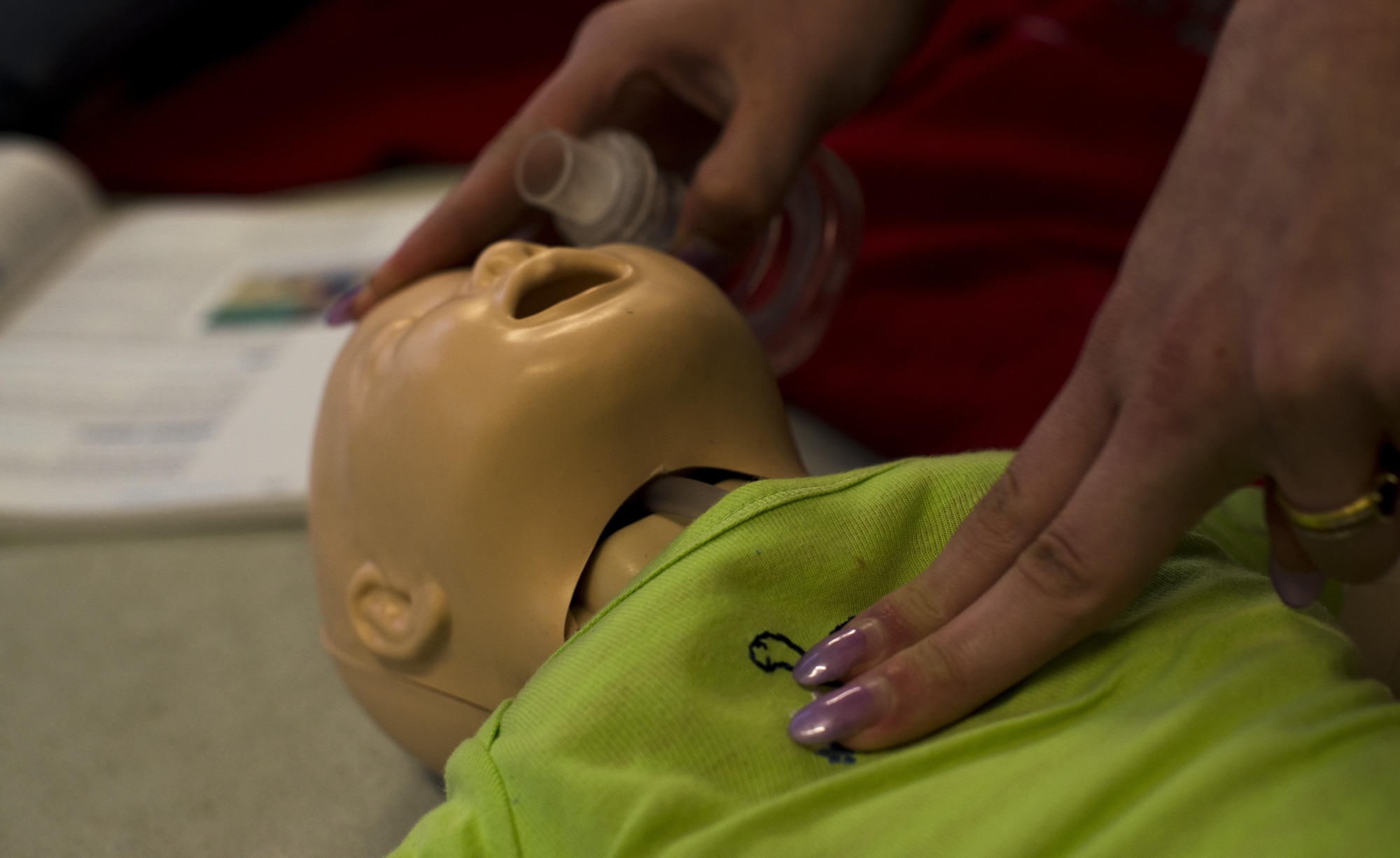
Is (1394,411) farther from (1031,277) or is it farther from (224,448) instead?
(224,448)

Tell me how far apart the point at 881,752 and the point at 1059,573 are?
0.30ft

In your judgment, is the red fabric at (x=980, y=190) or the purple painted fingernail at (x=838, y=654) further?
the red fabric at (x=980, y=190)

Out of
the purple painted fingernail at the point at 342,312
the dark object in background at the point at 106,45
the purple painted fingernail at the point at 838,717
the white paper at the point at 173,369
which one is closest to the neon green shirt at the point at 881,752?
the purple painted fingernail at the point at 838,717

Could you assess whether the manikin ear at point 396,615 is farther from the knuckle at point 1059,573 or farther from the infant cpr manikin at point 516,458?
the knuckle at point 1059,573

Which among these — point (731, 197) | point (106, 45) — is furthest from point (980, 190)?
point (106, 45)

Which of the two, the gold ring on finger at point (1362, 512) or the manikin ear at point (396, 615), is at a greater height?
the gold ring on finger at point (1362, 512)

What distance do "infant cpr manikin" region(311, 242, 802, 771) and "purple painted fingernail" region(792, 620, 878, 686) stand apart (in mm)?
110

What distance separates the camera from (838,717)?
0.39 metres

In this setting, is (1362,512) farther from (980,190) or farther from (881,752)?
(980,190)

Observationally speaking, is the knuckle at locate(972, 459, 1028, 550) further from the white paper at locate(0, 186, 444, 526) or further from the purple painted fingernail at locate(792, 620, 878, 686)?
the white paper at locate(0, 186, 444, 526)

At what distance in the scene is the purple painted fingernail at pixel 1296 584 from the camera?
39 cm

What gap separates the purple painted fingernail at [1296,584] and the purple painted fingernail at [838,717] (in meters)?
0.15

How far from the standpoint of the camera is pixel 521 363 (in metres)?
0.49

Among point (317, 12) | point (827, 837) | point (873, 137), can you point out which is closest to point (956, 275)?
point (873, 137)
